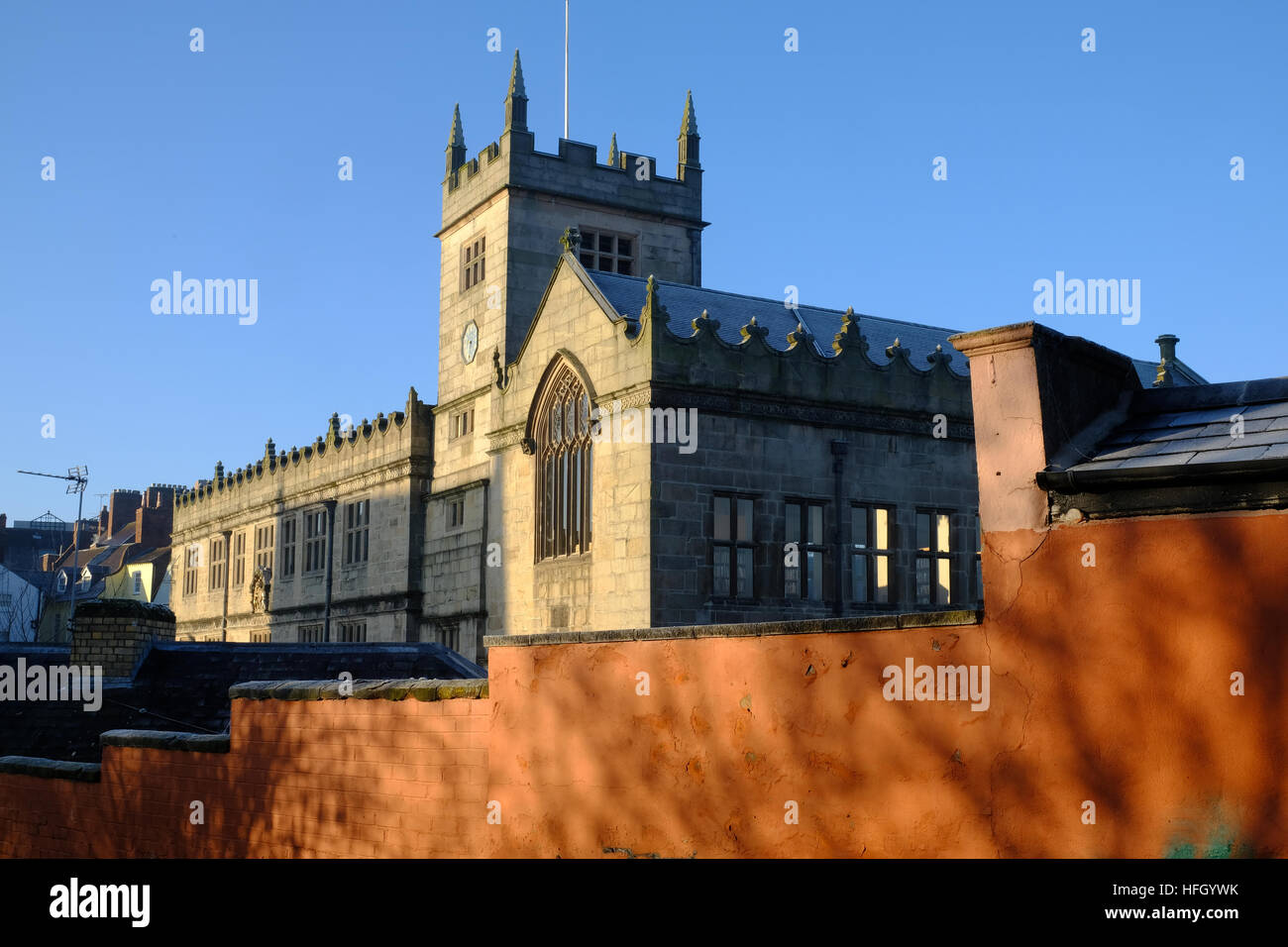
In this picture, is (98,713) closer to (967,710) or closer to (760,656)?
(760,656)

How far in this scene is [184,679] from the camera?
65.8ft

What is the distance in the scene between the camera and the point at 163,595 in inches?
2596

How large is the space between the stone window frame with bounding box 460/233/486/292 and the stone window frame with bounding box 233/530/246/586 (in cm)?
1560

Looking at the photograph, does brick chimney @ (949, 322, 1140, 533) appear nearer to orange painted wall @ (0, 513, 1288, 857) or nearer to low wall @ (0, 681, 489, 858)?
orange painted wall @ (0, 513, 1288, 857)

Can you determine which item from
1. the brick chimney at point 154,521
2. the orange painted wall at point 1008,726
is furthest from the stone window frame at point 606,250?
the brick chimney at point 154,521

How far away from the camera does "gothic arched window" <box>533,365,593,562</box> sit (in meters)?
25.2

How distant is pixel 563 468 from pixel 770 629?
17089mm

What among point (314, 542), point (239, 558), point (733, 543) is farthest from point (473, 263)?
point (239, 558)

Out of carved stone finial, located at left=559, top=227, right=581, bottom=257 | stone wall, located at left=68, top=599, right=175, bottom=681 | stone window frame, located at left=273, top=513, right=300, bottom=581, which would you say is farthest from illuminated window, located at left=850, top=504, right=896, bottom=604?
stone window frame, located at left=273, top=513, right=300, bottom=581

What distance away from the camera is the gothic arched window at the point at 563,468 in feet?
82.7

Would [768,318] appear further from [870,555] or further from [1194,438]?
[1194,438]

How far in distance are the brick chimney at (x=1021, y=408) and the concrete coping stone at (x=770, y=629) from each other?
0.62 m

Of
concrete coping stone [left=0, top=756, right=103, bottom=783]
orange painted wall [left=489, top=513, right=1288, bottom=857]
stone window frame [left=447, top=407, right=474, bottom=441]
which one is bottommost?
concrete coping stone [left=0, top=756, right=103, bottom=783]
